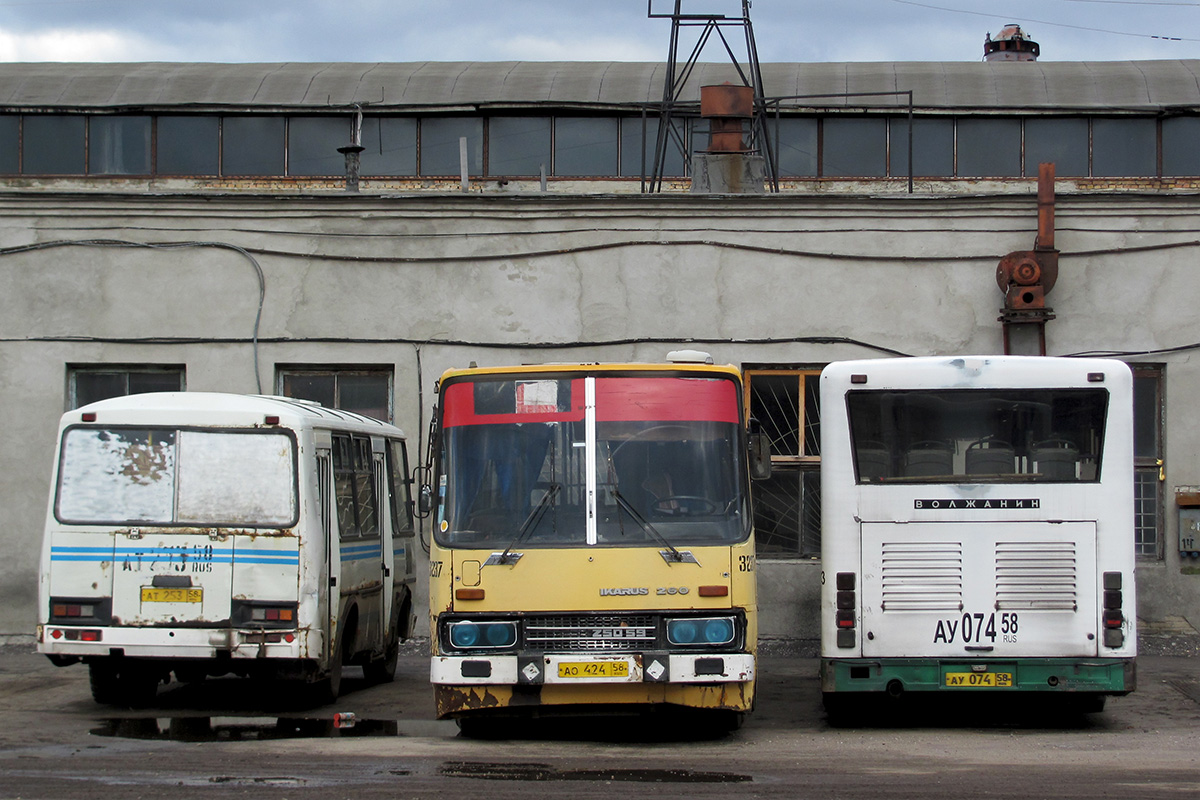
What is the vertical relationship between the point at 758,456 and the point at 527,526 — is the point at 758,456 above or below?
above

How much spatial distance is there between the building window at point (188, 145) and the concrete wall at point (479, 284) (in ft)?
42.7

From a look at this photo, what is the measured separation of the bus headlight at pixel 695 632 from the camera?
909 centimetres

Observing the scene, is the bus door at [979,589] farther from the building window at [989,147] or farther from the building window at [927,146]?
the building window at [989,147]

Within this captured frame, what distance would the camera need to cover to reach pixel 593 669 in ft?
29.5

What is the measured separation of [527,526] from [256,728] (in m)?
2.65

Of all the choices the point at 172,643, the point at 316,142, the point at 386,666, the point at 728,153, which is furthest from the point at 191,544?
the point at 316,142

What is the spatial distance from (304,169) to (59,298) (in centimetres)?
1301

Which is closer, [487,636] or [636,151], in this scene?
[487,636]

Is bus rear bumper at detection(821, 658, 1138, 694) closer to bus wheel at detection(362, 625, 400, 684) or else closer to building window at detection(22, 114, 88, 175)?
bus wheel at detection(362, 625, 400, 684)

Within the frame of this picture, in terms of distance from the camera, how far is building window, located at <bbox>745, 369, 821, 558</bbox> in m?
15.2

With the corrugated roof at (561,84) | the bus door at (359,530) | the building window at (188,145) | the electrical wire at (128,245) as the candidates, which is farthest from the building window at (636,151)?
the bus door at (359,530)

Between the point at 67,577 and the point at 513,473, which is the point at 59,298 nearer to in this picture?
→ the point at 67,577

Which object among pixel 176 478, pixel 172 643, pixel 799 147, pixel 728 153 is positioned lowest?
pixel 172 643

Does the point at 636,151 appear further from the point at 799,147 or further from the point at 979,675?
the point at 979,675
